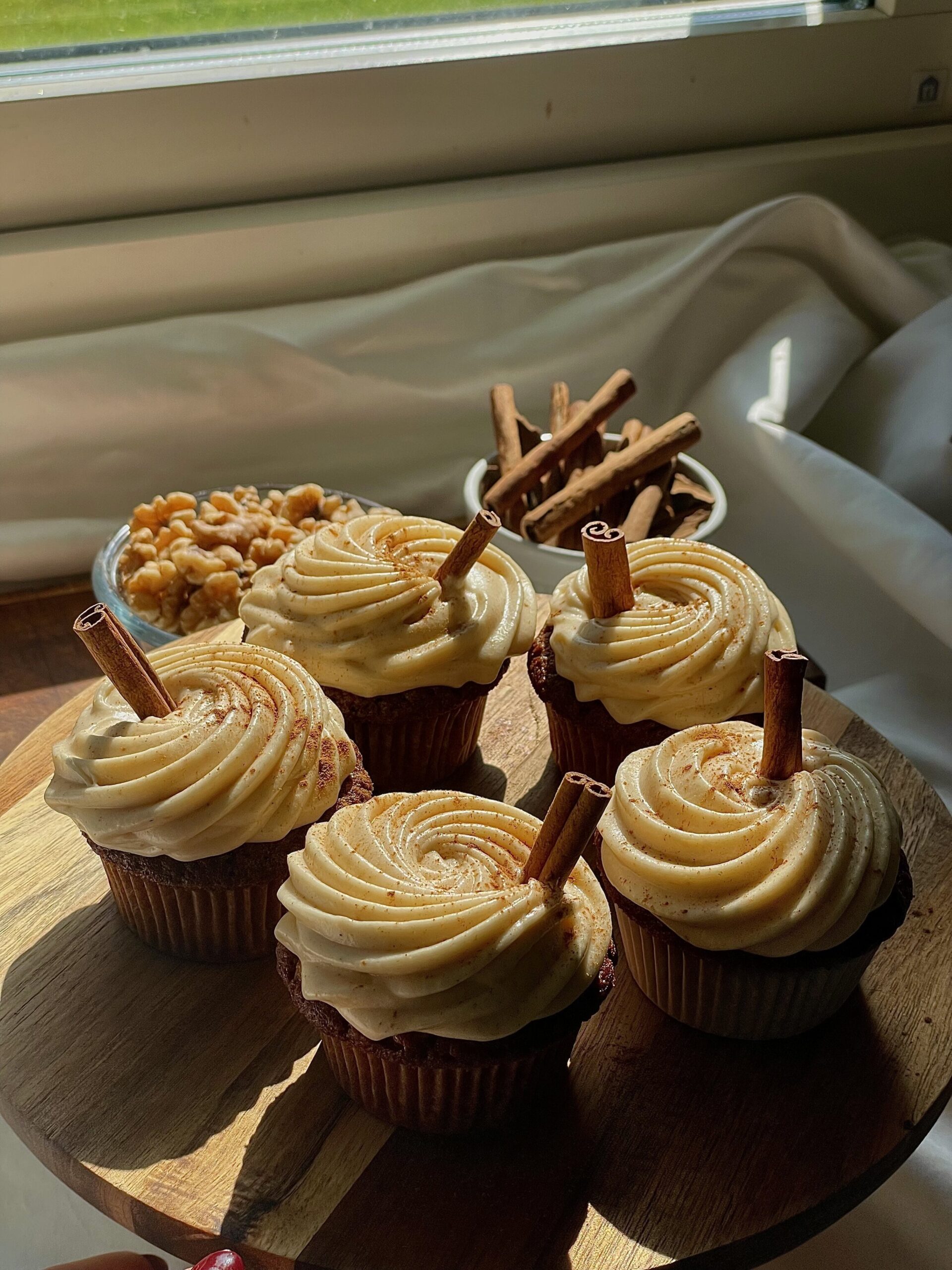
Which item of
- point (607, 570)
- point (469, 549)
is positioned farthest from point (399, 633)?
point (607, 570)

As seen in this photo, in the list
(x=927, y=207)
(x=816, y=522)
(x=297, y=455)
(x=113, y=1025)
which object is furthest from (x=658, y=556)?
(x=927, y=207)

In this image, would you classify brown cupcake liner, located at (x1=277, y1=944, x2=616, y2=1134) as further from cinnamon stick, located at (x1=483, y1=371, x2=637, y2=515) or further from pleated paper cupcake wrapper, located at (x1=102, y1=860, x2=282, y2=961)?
cinnamon stick, located at (x1=483, y1=371, x2=637, y2=515)

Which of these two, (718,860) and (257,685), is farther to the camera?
(257,685)

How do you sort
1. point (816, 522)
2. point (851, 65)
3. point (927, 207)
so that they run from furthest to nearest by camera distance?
1. point (927, 207)
2. point (851, 65)
3. point (816, 522)

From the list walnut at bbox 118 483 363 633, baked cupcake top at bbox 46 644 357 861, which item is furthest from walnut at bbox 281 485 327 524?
baked cupcake top at bbox 46 644 357 861

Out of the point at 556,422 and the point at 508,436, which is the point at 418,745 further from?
the point at 556,422

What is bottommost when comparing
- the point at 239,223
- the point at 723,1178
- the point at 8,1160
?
the point at 8,1160

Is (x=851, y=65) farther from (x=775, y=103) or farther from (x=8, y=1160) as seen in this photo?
(x=8, y=1160)

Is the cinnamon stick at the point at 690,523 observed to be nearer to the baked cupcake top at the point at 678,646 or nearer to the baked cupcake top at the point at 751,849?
the baked cupcake top at the point at 678,646
